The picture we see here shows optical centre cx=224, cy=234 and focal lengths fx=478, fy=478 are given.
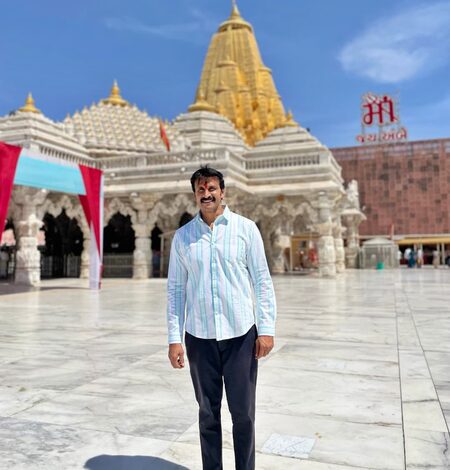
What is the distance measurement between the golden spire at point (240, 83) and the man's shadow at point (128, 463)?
3331cm

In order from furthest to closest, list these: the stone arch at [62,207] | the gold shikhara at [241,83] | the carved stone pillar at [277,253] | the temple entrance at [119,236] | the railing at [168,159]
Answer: the gold shikhara at [241,83] < the temple entrance at [119,236] < the carved stone pillar at [277,253] < the railing at [168,159] < the stone arch at [62,207]

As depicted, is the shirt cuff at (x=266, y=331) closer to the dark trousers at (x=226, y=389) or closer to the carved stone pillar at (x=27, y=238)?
the dark trousers at (x=226, y=389)

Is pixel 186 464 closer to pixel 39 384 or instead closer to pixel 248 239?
pixel 248 239

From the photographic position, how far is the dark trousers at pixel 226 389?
215 centimetres

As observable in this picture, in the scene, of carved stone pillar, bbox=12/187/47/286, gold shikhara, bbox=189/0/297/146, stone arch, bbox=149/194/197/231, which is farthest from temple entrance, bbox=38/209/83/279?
gold shikhara, bbox=189/0/297/146

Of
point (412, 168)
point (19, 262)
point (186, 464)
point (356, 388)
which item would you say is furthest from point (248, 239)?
point (412, 168)

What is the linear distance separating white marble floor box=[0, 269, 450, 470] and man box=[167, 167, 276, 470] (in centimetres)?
31

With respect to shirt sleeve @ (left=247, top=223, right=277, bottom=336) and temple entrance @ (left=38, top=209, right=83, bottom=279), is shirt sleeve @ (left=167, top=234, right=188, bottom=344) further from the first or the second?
temple entrance @ (left=38, top=209, right=83, bottom=279)

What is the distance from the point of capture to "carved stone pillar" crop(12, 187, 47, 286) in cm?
1511

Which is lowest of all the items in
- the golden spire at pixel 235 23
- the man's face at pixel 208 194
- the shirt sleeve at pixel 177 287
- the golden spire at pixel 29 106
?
the shirt sleeve at pixel 177 287

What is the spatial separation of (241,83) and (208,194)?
37015 mm

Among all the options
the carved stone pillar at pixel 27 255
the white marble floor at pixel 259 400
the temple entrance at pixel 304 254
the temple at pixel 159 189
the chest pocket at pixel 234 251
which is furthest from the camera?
the temple entrance at pixel 304 254

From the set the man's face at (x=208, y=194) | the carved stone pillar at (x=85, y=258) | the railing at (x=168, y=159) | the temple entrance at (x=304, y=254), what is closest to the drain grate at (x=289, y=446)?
the man's face at (x=208, y=194)

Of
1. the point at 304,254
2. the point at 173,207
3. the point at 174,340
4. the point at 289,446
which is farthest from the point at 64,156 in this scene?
the point at 304,254
